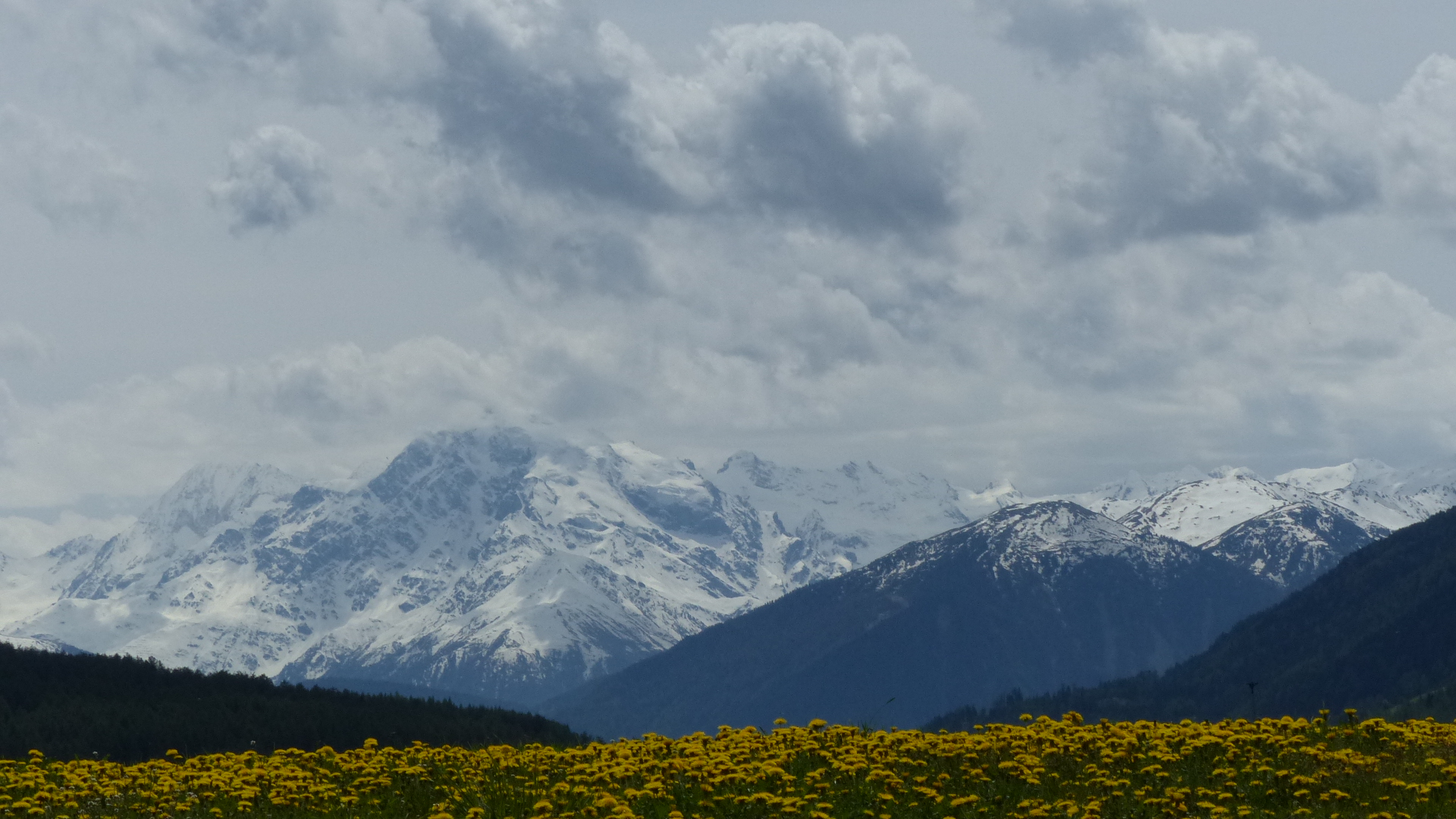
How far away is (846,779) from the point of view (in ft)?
84.8

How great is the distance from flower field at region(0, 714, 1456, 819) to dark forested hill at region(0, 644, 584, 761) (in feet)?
369

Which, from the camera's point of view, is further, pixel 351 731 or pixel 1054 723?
pixel 351 731

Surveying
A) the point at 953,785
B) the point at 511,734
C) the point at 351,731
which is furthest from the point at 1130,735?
the point at 351,731

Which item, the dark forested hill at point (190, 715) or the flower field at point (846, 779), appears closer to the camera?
the flower field at point (846, 779)

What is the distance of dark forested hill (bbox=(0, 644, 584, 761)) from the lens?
5881 inches

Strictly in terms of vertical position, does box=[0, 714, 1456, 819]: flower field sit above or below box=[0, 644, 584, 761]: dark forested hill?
below

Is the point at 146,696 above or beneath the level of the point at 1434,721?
above

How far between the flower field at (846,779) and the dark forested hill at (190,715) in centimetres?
11258

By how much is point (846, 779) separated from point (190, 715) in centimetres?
14439

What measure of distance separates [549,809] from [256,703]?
146m

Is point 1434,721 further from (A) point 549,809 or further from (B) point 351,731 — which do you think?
(B) point 351,731

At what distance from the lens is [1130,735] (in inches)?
1109

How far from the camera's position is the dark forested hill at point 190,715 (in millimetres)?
149375

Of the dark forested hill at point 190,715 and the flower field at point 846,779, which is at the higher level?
the dark forested hill at point 190,715
